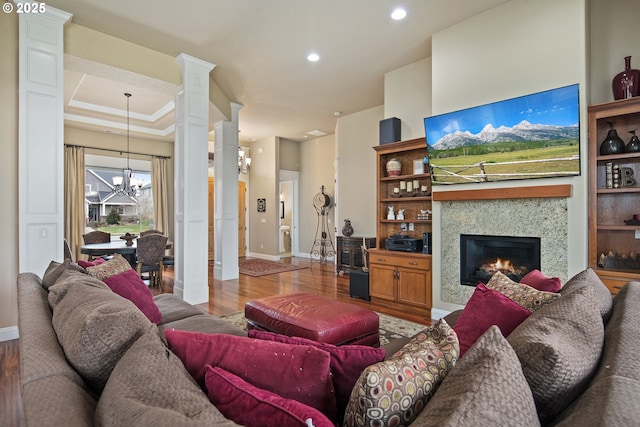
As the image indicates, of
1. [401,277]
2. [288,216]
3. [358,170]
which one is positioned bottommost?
[401,277]

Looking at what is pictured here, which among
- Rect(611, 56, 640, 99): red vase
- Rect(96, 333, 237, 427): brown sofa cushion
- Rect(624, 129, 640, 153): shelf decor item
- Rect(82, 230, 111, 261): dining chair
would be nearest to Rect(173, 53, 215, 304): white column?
Rect(82, 230, 111, 261): dining chair

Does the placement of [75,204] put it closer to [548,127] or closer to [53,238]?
[53,238]

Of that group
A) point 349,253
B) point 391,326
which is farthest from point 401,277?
point 349,253

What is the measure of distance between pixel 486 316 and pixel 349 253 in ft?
16.6

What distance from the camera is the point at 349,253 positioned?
253 inches

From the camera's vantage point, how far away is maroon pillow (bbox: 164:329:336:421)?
0.89 m

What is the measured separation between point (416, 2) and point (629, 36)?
2010 millimetres

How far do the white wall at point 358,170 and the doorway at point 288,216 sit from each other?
95.6 inches

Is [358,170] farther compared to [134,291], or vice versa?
[358,170]

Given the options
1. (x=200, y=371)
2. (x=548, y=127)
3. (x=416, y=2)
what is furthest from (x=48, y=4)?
(x=548, y=127)

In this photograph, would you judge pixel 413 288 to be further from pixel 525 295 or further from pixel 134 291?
pixel 134 291

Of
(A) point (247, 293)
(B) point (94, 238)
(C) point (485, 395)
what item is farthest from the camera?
(B) point (94, 238)

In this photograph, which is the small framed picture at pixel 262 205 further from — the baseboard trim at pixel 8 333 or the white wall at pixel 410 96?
the baseboard trim at pixel 8 333

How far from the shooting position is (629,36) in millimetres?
3021
